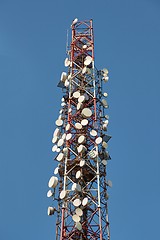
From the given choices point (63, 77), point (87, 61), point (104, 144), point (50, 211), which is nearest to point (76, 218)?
point (50, 211)

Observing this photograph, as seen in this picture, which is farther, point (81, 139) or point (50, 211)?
point (81, 139)

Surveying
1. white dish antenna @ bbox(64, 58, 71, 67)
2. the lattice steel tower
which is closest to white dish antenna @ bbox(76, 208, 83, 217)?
the lattice steel tower

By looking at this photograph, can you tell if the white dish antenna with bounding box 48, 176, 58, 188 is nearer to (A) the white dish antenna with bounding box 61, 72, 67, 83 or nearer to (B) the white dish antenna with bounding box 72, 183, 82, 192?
(B) the white dish antenna with bounding box 72, 183, 82, 192

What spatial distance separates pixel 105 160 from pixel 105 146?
1179mm

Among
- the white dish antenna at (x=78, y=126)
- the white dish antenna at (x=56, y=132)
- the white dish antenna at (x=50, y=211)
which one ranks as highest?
the white dish antenna at (x=56, y=132)

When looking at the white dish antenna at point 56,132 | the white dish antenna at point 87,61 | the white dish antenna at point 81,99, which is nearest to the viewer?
the white dish antenna at point 81,99

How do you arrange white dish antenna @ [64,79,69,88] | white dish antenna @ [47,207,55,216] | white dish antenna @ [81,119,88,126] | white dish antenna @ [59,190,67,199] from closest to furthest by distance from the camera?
white dish antenna @ [59,190,67,199] → white dish antenna @ [47,207,55,216] → white dish antenna @ [81,119,88,126] → white dish antenna @ [64,79,69,88]

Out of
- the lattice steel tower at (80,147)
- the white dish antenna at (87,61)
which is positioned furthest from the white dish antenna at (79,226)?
the white dish antenna at (87,61)

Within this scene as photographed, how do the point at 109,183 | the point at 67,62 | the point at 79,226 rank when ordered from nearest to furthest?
the point at 79,226 → the point at 109,183 → the point at 67,62

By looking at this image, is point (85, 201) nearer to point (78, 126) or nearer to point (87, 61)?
point (78, 126)

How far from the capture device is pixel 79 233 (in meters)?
23.6

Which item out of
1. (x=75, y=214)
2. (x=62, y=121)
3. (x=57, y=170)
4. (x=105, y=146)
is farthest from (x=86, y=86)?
(x=75, y=214)

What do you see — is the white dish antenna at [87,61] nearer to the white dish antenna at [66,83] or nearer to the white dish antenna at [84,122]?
the white dish antenna at [66,83]

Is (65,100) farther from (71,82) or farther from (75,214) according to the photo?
(75,214)
